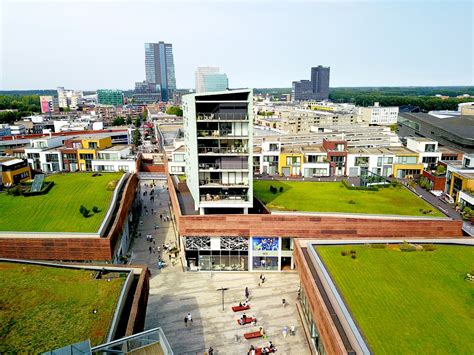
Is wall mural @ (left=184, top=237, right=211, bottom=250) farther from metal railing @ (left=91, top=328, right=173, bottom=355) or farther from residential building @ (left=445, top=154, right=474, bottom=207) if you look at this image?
residential building @ (left=445, top=154, right=474, bottom=207)

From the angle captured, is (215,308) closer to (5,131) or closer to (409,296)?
(409,296)

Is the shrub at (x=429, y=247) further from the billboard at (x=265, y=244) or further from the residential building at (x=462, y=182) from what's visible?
the residential building at (x=462, y=182)

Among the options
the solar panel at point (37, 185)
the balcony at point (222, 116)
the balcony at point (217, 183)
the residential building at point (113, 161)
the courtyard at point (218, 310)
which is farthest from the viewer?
the residential building at point (113, 161)

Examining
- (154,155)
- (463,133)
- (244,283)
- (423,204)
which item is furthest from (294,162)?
(154,155)

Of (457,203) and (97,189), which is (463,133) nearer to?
(457,203)

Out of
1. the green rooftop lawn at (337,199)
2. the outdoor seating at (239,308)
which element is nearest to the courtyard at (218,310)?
the outdoor seating at (239,308)

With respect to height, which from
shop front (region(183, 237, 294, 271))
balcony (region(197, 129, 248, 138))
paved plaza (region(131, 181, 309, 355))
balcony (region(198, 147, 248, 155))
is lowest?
paved plaza (region(131, 181, 309, 355))

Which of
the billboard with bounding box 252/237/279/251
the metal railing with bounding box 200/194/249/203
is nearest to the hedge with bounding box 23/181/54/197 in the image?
the metal railing with bounding box 200/194/249/203
